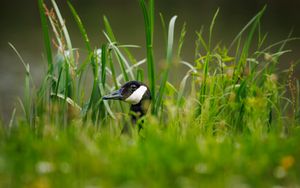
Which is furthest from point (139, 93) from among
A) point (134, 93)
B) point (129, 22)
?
point (129, 22)

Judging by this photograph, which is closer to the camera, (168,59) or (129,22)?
(168,59)

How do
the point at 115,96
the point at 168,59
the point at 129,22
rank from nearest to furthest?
the point at 168,59
the point at 115,96
the point at 129,22

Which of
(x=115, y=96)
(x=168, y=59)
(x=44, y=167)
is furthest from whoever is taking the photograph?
(x=115, y=96)

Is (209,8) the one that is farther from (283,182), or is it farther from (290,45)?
(283,182)

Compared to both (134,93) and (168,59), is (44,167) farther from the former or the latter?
(134,93)

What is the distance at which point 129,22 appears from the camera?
12.5m

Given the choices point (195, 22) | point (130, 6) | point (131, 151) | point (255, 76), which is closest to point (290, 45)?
point (195, 22)

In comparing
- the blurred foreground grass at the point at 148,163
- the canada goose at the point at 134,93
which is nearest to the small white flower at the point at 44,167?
the blurred foreground grass at the point at 148,163

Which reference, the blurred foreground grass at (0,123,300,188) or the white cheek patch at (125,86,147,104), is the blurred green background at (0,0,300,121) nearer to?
the white cheek patch at (125,86,147,104)

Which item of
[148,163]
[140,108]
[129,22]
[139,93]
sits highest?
[148,163]

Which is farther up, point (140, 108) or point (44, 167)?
point (44, 167)

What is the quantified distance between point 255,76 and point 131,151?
2.00 meters

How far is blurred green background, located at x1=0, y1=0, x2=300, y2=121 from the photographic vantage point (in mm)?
10070

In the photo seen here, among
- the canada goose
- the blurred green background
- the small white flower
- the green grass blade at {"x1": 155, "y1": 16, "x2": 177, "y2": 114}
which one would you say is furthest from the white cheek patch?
the blurred green background
